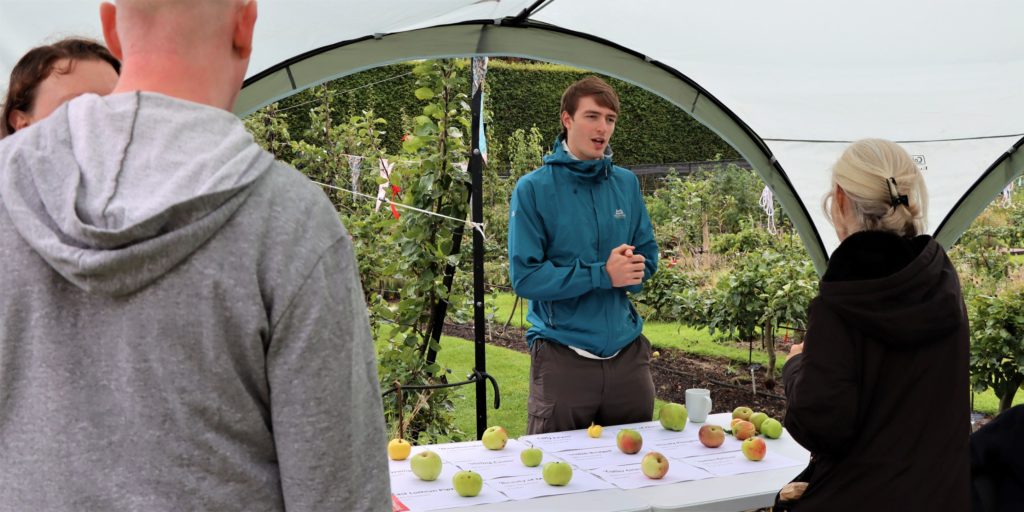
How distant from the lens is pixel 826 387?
5.93ft

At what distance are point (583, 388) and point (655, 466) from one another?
723 millimetres

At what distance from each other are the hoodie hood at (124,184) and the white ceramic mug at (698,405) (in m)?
2.16

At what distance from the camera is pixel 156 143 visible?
34.8 inches

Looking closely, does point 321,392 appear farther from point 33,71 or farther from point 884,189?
point 884,189

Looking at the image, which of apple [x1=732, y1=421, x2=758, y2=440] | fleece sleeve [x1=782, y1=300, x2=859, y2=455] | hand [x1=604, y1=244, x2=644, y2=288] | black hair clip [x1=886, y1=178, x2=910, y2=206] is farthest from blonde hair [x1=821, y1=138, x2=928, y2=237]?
hand [x1=604, y1=244, x2=644, y2=288]

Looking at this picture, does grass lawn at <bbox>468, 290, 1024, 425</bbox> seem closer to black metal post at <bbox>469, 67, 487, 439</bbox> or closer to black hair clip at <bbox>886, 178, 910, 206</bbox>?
black metal post at <bbox>469, 67, 487, 439</bbox>

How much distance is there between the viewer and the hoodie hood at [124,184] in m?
0.83

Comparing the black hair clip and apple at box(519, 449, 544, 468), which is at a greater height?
the black hair clip

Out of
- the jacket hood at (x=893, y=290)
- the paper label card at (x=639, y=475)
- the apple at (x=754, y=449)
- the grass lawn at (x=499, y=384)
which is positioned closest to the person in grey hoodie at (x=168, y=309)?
the jacket hood at (x=893, y=290)

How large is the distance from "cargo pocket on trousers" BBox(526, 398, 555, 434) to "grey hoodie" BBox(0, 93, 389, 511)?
206 centimetres

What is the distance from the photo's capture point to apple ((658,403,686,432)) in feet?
8.80

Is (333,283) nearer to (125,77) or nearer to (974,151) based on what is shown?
(125,77)

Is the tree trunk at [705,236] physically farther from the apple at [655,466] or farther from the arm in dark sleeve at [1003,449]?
the arm in dark sleeve at [1003,449]

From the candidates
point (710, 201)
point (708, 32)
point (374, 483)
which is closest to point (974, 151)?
point (708, 32)
